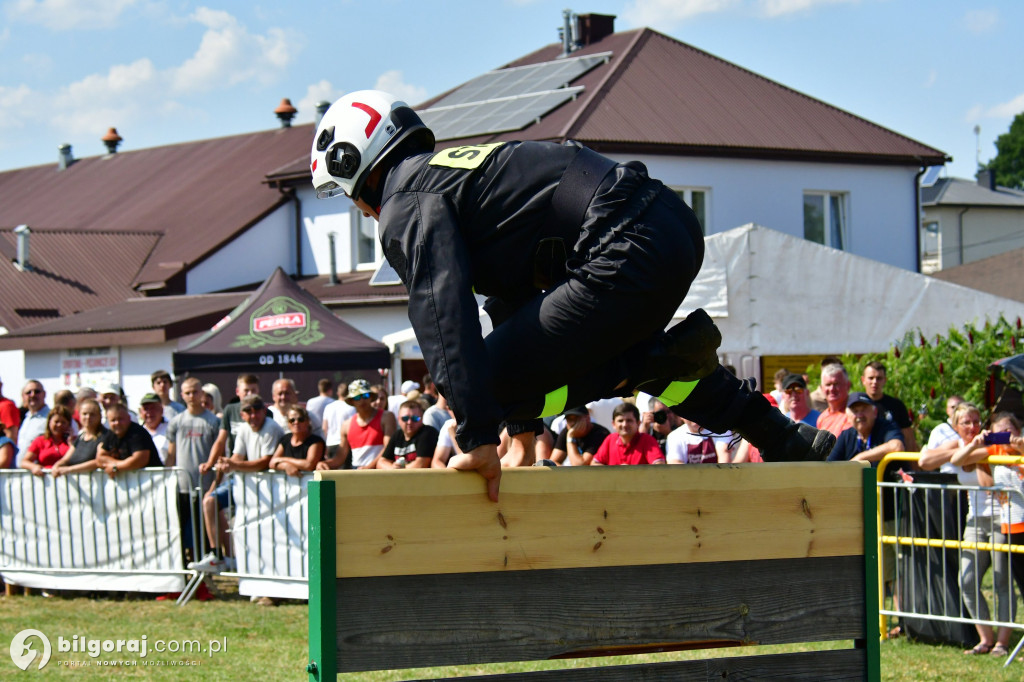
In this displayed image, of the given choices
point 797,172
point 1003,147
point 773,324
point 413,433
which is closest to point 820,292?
point 773,324

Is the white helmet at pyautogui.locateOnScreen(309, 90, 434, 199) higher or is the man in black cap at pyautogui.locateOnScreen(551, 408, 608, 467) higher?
the white helmet at pyautogui.locateOnScreen(309, 90, 434, 199)

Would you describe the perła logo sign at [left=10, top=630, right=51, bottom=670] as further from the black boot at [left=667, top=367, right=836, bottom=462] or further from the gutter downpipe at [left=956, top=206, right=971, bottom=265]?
the gutter downpipe at [left=956, top=206, right=971, bottom=265]

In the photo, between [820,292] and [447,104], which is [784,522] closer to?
[820,292]

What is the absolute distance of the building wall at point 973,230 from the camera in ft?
186

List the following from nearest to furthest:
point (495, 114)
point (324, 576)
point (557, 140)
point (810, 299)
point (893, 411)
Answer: point (324, 576) < point (893, 411) < point (810, 299) < point (557, 140) < point (495, 114)

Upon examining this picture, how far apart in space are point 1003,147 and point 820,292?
284 ft

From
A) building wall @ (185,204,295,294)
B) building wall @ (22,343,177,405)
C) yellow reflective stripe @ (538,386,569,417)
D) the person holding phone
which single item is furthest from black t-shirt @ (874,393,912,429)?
building wall @ (185,204,295,294)

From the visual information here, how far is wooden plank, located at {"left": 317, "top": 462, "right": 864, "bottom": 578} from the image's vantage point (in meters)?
3.21

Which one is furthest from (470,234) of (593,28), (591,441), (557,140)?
(593,28)

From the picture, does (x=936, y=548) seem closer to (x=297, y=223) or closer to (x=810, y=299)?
(x=810, y=299)

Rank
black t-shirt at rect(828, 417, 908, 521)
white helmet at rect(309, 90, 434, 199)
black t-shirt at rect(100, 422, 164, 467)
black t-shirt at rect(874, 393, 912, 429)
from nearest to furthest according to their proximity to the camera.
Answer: white helmet at rect(309, 90, 434, 199)
black t-shirt at rect(828, 417, 908, 521)
black t-shirt at rect(874, 393, 912, 429)
black t-shirt at rect(100, 422, 164, 467)

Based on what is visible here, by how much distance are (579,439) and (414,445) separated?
1.47 m

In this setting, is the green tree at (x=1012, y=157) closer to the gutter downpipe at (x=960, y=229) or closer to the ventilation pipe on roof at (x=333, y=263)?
the gutter downpipe at (x=960, y=229)

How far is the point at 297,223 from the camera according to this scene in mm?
28797
